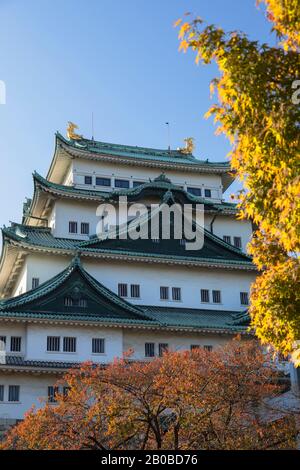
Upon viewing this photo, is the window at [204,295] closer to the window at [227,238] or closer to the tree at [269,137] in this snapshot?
the window at [227,238]

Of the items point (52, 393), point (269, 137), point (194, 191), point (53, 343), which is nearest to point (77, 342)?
point (53, 343)

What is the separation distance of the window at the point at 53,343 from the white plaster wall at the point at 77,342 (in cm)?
17

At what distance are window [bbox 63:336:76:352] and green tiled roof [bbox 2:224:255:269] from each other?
5.29 meters

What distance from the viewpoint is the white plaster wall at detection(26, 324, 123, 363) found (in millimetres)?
36156

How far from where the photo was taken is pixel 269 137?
13.4 metres

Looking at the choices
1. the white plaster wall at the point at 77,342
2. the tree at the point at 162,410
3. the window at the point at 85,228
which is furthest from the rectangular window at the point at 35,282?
the tree at the point at 162,410

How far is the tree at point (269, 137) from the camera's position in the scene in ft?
43.0

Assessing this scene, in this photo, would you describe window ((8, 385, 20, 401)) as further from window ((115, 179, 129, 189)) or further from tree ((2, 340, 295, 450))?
window ((115, 179, 129, 189))

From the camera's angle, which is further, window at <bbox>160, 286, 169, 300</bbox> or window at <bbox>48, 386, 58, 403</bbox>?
window at <bbox>160, 286, 169, 300</bbox>

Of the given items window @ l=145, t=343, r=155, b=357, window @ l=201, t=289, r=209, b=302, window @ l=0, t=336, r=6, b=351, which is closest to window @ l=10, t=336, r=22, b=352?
window @ l=0, t=336, r=6, b=351

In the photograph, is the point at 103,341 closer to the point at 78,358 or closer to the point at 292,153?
the point at 78,358

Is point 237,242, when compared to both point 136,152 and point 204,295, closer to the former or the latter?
point 204,295

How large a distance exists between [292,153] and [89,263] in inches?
1138

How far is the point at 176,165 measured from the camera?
49.3 metres
